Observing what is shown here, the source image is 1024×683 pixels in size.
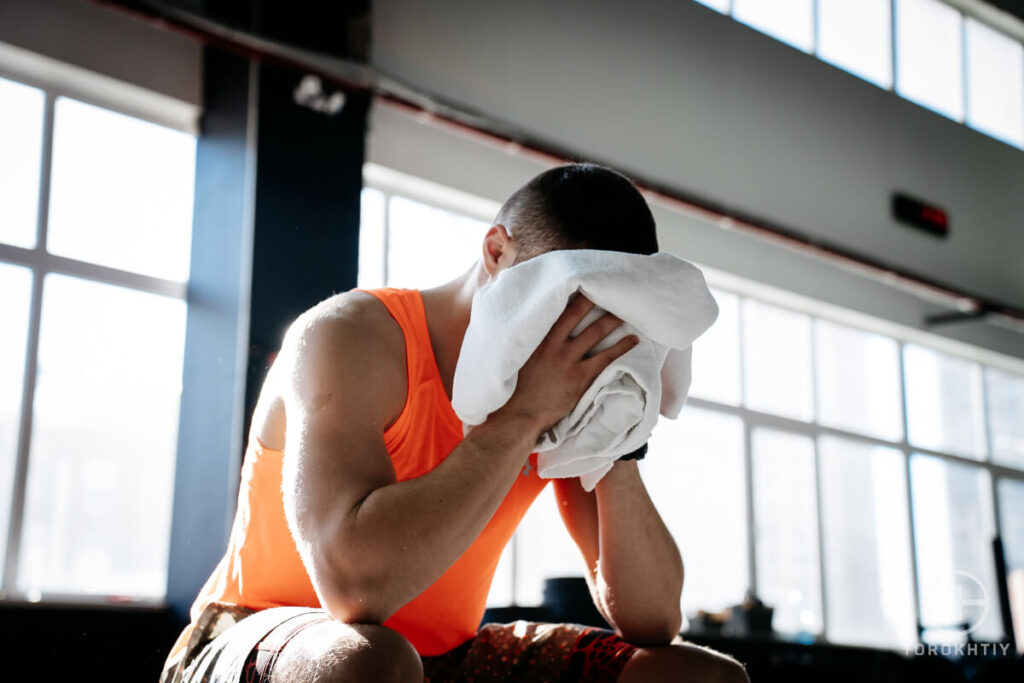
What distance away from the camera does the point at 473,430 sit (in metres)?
1.31

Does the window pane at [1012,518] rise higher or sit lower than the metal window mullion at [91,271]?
lower

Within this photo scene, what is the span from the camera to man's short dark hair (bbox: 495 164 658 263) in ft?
4.63

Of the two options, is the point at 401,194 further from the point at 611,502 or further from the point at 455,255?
the point at 611,502

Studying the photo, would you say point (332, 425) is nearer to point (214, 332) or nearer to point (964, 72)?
point (214, 332)

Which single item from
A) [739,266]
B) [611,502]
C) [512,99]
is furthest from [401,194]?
[611,502]

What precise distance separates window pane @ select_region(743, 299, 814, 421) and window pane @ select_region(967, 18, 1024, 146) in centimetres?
250

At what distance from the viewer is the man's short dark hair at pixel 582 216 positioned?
1.41 m

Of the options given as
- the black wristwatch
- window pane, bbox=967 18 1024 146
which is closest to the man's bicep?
the black wristwatch

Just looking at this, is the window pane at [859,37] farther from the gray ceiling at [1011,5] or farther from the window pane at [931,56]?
the gray ceiling at [1011,5]

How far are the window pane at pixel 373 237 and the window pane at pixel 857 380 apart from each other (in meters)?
3.77

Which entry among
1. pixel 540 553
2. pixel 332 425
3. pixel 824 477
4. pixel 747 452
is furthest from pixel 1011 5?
pixel 332 425

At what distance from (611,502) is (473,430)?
0.38 meters

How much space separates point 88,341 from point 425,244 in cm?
182

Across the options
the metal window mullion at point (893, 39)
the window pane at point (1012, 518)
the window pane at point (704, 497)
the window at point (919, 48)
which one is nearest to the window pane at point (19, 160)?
the window pane at point (704, 497)
